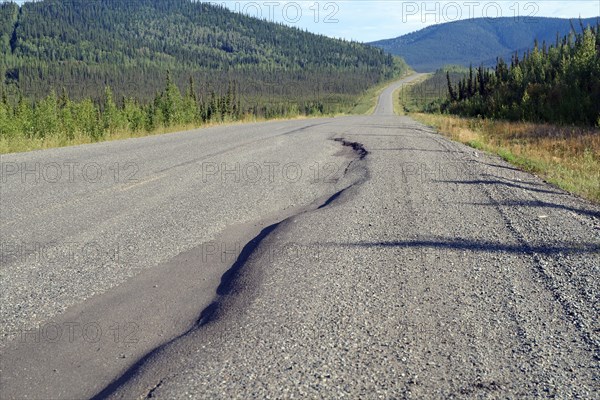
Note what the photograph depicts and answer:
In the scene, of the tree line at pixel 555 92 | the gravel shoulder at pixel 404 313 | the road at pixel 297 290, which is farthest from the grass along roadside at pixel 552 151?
the tree line at pixel 555 92

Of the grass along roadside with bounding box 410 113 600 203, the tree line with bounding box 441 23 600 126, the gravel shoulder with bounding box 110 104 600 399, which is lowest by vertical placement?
the gravel shoulder with bounding box 110 104 600 399

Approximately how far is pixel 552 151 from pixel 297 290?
14078mm

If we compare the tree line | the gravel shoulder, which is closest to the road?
the gravel shoulder

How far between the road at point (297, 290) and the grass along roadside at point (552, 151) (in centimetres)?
139

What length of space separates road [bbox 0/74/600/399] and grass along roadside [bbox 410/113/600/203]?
1388mm

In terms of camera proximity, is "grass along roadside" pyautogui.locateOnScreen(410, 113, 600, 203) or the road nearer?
the road

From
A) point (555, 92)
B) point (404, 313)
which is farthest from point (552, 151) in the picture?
point (555, 92)

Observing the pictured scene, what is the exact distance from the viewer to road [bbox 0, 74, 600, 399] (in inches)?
125

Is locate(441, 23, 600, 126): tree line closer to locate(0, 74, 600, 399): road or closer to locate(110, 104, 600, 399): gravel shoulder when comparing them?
locate(0, 74, 600, 399): road

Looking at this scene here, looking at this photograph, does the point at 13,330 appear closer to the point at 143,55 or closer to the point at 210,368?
the point at 210,368

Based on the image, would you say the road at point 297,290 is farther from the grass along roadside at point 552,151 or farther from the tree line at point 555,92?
the tree line at point 555,92

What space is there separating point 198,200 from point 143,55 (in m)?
202

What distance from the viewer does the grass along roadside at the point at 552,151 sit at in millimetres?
9912

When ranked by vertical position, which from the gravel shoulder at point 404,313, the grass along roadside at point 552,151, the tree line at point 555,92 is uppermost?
the tree line at point 555,92
